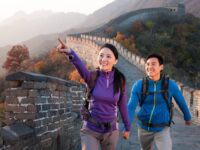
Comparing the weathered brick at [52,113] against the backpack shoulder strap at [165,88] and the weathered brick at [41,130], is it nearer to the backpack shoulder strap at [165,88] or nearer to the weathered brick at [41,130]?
the weathered brick at [41,130]

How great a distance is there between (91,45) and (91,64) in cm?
138

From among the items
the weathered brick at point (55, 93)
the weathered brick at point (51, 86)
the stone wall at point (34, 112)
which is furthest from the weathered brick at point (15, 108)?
the weathered brick at point (55, 93)

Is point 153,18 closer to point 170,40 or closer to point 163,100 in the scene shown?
point 170,40

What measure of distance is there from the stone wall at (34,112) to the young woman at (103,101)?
0.79 metres

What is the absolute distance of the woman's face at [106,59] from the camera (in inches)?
179

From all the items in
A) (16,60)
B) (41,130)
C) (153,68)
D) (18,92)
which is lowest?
(41,130)

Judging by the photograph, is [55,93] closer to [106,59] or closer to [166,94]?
[166,94]

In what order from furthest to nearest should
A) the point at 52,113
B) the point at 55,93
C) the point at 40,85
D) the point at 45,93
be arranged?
the point at 55,93 < the point at 52,113 < the point at 45,93 < the point at 40,85

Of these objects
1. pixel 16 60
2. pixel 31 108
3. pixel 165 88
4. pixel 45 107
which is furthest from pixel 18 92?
pixel 16 60

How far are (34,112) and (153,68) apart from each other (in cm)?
146

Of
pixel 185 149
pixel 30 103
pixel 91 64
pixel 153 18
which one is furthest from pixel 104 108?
pixel 153 18

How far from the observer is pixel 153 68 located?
5246 mm

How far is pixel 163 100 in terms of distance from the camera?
5117 mm

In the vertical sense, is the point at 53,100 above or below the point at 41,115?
above
